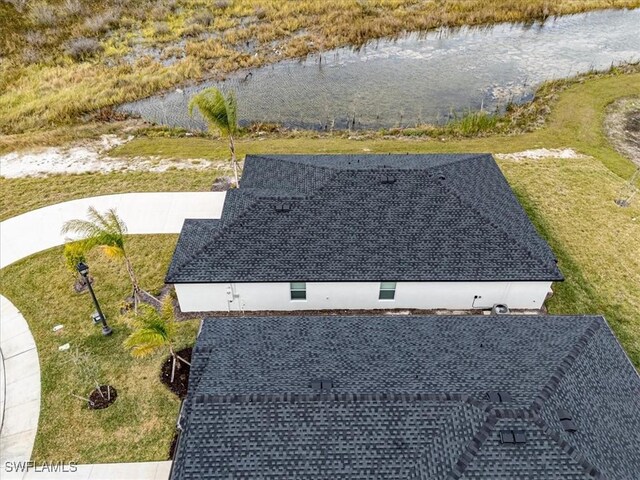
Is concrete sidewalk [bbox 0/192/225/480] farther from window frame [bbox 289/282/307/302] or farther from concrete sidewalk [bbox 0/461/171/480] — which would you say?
window frame [bbox 289/282/307/302]

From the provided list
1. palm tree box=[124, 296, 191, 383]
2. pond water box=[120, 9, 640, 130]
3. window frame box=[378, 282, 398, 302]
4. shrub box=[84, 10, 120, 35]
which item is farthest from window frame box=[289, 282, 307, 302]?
shrub box=[84, 10, 120, 35]

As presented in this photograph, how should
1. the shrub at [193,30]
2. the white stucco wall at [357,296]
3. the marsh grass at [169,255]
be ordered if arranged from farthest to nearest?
the shrub at [193,30] → the white stucco wall at [357,296] → the marsh grass at [169,255]

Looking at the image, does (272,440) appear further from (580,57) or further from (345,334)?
(580,57)

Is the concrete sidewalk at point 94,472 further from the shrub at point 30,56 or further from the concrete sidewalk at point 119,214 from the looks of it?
the shrub at point 30,56

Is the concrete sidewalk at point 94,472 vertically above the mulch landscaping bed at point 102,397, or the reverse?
the mulch landscaping bed at point 102,397

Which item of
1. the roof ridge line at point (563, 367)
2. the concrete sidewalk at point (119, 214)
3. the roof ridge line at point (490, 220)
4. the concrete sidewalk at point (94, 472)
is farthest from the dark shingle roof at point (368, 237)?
the concrete sidewalk at point (94, 472)

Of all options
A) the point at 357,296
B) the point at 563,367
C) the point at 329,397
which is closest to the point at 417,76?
the point at 357,296
